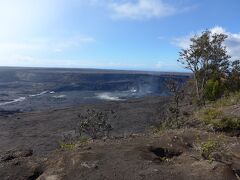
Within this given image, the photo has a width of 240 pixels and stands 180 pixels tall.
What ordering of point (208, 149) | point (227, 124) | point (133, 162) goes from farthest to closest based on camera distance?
point (227, 124)
point (208, 149)
point (133, 162)

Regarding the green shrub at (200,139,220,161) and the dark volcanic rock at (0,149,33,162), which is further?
the dark volcanic rock at (0,149,33,162)

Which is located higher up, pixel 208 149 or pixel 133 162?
pixel 208 149

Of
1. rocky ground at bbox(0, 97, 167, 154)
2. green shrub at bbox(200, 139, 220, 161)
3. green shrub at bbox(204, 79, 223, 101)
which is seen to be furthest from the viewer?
green shrub at bbox(204, 79, 223, 101)

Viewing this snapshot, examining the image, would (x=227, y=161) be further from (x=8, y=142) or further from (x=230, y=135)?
(x=8, y=142)

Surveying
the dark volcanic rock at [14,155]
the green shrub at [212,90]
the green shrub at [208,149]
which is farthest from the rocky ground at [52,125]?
the green shrub at [208,149]

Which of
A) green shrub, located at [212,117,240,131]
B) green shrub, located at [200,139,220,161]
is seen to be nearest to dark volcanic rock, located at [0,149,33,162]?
green shrub, located at [200,139,220,161]

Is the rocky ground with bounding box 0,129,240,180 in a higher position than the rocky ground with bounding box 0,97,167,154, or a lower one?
higher

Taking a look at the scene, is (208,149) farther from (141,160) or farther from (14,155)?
(14,155)

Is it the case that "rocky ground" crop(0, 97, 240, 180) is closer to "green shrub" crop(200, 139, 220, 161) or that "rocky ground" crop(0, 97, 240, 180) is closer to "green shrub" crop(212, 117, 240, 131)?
"green shrub" crop(200, 139, 220, 161)

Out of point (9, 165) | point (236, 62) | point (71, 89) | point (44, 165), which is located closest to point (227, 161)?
point (44, 165)

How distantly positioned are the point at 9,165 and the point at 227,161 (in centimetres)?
662

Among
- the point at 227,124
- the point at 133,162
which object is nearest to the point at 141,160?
the point at 133,162

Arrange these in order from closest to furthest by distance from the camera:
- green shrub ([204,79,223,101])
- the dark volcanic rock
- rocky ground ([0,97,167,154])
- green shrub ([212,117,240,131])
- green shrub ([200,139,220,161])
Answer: green shrub ([200,139,220,161]), the dark volcanic rock, green shrub ([212,117,240,131]), rocky ground ([0,97,167,154]), green shrub ([204,79,223,101])

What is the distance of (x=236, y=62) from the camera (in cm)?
4703
